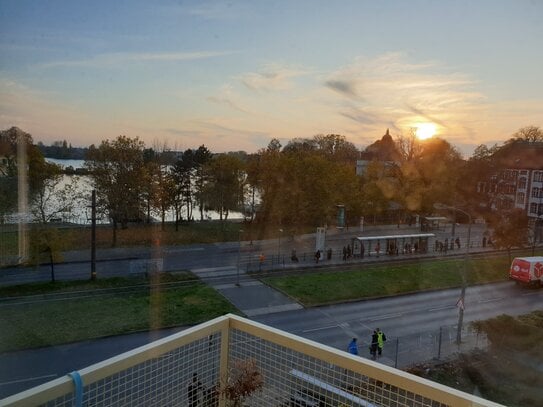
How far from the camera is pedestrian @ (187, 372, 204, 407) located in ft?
4.28


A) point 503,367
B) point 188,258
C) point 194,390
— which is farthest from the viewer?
point 188,258

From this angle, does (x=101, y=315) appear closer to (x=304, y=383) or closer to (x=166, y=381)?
(x=166, y=381)

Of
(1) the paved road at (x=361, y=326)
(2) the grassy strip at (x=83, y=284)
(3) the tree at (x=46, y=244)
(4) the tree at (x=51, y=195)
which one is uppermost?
(4) the tree at (x=51, y=195)

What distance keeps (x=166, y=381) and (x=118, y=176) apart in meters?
10.3

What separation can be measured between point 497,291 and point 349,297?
2.97 meters

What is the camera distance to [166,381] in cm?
121

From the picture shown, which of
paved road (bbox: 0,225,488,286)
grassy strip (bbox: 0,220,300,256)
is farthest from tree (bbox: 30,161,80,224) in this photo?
paved road (bbox: 0,225,488,286)

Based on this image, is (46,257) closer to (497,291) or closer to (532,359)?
(532,359)

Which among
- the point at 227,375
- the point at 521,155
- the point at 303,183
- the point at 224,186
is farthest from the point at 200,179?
the point at 227,375

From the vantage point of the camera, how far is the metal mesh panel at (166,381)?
40.9 inches

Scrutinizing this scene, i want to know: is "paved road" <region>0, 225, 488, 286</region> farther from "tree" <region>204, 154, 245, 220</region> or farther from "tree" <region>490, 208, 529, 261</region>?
"tree" <region>204, 154, 245, 220</region>

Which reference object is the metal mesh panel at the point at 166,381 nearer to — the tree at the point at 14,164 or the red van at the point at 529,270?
the tree at the point at 14,164

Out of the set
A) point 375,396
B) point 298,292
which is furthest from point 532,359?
point 375,396

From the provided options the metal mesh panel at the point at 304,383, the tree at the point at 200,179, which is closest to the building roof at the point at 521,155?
the tree at the point at 200,179
